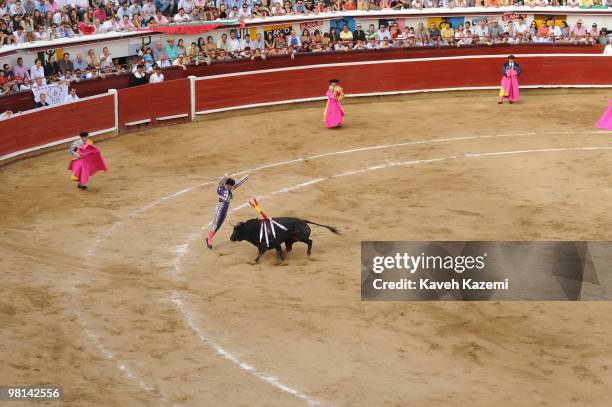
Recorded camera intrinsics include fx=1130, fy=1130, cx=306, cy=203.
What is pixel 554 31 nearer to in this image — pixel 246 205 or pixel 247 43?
pixel 247 43

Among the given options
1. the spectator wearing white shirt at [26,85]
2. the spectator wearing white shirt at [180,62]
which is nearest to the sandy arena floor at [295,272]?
the spectator wearing white shirt at [26,85]

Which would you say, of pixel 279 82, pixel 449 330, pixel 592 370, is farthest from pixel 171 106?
pixel 592 370

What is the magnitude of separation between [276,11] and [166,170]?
890cm

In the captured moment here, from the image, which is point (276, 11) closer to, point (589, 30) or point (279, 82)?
point (279, 82)

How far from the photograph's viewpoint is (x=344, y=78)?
2822 centimetres

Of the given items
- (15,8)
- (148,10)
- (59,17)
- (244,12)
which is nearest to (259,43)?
(244,12)

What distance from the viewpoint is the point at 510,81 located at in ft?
89.9

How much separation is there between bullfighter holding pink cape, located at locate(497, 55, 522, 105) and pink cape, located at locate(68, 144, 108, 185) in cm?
1125

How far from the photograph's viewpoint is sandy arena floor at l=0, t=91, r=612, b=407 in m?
12.4

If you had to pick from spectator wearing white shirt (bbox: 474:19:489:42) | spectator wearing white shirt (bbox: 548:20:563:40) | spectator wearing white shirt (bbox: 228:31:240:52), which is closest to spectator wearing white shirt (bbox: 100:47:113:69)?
spectator wearing white shirt (bbox: 228:31:240:52)

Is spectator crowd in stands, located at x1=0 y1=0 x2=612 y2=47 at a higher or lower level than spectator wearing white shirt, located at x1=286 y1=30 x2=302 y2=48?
higher

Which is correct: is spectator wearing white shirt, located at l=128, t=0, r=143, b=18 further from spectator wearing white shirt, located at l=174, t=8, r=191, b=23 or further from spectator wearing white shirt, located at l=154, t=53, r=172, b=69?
spectator wearing white shirt, located at l=154, t=53, r=172, b=69

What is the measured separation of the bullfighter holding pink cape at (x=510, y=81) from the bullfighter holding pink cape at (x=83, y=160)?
11.3 metres

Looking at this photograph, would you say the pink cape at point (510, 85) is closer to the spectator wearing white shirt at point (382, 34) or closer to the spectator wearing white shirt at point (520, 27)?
the spectator wearing white shirt at point (520, 27)
